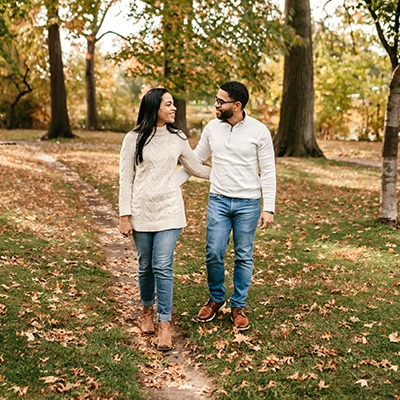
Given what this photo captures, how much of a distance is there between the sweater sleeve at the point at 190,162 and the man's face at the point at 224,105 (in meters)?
0.40

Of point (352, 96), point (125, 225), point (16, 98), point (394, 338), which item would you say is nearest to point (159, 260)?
point (125, 225)

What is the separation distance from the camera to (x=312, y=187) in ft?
45.5

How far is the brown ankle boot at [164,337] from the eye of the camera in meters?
4.63

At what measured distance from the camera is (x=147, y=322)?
4.96 m

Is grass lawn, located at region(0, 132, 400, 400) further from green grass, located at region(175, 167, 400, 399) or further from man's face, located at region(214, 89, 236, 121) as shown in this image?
man's face, located at region(214, 89, 236, 121)

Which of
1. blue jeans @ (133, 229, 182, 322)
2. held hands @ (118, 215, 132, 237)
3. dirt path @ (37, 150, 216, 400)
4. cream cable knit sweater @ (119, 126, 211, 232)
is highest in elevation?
cream cable knit sweater @ (119, 126, 211, 232)

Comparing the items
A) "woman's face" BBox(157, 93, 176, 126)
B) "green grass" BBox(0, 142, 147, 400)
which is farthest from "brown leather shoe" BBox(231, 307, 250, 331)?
"woman's face" BBox(157, 93, 176, 126)

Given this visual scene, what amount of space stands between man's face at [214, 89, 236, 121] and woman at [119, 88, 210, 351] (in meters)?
0.41

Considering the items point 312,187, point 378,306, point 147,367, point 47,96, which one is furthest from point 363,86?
point 147,367

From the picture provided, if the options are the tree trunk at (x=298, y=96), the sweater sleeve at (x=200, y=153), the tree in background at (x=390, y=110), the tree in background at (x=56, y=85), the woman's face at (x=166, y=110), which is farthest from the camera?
the tree in background at (x=56, y=85)

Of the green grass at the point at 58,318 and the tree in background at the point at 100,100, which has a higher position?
the tree in background at the point at 100,100

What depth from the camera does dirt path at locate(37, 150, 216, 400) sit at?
403 cm

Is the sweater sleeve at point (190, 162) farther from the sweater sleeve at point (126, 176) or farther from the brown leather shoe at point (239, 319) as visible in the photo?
the brown leather shoe at point (239, 319)

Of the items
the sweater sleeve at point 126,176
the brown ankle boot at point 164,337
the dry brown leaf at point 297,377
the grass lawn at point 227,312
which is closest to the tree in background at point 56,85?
the grass lawn at point 227,312
